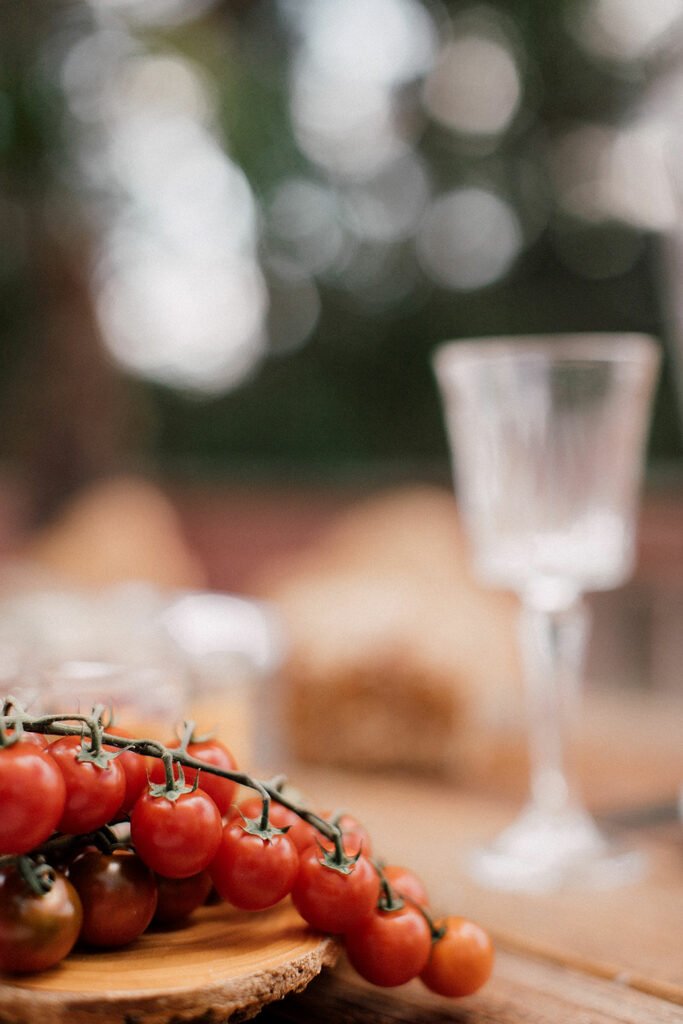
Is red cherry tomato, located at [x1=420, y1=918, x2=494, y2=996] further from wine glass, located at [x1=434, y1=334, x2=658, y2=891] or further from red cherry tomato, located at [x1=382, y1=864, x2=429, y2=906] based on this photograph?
wine glass, located at [x1=434, y1=334, x2=658, y2=891]

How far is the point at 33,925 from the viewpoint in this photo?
0.40 m

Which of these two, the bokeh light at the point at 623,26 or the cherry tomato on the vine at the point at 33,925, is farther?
the bokeh light at the point at 623,26

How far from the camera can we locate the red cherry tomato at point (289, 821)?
50 cm

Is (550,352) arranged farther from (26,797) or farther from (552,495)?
(26,797)

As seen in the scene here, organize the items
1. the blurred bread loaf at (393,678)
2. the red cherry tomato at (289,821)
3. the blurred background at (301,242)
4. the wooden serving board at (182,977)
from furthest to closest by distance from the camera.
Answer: the blurred background at (301,242)
the blurred bread loaf at (393,678)
the red cherry tomato at (289,821)
the wooden serving board at (182,977)

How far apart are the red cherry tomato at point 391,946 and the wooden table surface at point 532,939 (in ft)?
0.13

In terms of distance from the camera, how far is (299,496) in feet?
10.2

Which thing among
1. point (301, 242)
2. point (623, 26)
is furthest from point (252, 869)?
point (301, 242)

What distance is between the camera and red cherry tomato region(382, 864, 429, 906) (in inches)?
20.1

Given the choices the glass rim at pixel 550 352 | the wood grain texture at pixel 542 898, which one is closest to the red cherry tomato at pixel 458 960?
the wood grain texture at pixel 542 898

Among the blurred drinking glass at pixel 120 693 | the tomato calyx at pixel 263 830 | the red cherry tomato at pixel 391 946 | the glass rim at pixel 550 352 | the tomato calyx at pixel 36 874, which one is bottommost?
the red cherry tomato at pixel 391 946

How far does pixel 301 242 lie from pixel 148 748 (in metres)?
3.44

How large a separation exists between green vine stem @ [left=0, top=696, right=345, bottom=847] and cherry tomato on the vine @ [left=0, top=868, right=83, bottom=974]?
0.06 metres

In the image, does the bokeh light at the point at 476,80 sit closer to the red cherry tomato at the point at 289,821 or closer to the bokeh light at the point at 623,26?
the bokeh light at the point at 623,26
